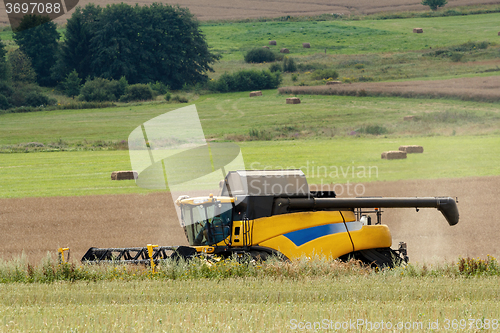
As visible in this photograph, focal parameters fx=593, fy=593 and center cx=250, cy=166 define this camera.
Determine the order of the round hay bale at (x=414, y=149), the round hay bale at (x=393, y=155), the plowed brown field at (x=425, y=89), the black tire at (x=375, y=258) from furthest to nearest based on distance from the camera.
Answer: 1. the plowed brown field at (x=425, y=89)
2. the round hay bale at (x=414, y=149)
3. the round hay bale at (x=393, y=155)
4. the black tire at (x=375, y=258)

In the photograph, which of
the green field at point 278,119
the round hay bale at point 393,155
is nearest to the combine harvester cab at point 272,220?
the round hay bale at point 393,155

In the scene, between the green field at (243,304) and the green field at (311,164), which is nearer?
the green field at (243,304)

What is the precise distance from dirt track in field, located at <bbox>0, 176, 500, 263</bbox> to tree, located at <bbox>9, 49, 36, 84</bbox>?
2741 inches

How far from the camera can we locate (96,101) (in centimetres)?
8819

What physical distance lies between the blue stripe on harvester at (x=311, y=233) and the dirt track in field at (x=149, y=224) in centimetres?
323

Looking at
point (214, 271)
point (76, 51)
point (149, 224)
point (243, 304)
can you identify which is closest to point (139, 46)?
point (76, 51)

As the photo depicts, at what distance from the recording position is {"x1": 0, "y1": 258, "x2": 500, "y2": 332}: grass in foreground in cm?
738

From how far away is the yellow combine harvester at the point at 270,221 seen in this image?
1206 centimetres

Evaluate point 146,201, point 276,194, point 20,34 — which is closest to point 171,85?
point 20,34

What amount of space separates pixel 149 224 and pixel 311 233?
1132cm

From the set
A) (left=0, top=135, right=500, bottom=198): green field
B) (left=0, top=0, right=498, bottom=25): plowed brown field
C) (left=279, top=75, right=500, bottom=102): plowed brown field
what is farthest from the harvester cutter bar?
(left=0, top=0, right=498, bottom=25): plowed brown field

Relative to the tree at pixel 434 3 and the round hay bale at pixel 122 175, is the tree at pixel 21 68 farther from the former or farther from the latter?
the tree at pixel 434 3

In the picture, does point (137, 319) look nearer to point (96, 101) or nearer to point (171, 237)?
point (171, 237)

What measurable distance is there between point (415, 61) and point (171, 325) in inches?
3652
